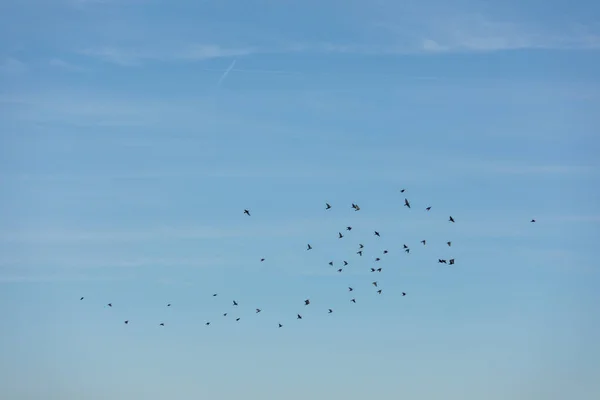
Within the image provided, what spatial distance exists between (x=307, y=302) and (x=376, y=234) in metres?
15.0

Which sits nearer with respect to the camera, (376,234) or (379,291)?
(376,234)

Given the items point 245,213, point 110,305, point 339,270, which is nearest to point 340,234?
point 339,270

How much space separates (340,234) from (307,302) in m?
10.7

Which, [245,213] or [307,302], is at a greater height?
[245,213]

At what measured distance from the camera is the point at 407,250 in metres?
138

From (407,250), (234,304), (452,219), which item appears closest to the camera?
(452,219)

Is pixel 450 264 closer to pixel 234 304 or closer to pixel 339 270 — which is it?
pixel 339 270

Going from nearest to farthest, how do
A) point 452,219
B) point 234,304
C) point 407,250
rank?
point 452,219 < point 407,250 < point 234,304

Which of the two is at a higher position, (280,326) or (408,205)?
(408,205)

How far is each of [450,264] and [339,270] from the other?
52.3ft

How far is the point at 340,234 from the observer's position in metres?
141

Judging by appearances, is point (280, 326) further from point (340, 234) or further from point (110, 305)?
point (110, 305)

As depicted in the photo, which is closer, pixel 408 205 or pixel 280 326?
pixel 408 205

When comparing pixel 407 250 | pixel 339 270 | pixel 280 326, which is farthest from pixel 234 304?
pixel 407 250
